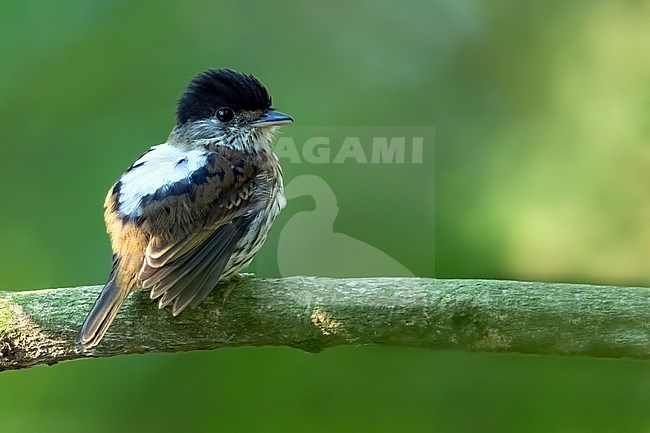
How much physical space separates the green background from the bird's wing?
0.63 ft

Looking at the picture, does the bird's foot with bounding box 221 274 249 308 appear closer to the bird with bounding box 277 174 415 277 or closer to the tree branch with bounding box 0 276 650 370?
the tree branch with bounding box 0 276 650 370

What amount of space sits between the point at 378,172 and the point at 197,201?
0.71 metres

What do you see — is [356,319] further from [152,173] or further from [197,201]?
[152,173]

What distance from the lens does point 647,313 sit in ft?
7.78

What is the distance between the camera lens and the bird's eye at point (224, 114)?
3.55 metres

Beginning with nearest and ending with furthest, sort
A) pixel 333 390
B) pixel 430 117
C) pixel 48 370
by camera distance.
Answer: pixel 333 390 → pixel 48 370 → pixel 430 117

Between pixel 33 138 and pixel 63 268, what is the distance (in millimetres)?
531

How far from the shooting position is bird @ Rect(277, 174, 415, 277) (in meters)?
3.07

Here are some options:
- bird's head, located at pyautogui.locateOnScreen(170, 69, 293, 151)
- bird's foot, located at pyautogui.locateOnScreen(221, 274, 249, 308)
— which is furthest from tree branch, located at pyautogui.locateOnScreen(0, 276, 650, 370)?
bird's head, located at pyautogui.locateOnScreen(170, 69, 293, 151)

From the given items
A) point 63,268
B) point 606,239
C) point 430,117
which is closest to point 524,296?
point 606,239

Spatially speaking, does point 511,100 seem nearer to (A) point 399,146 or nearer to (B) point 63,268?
(A) point 399,146

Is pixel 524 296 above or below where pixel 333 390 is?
above

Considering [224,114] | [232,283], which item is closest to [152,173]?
[232,283]

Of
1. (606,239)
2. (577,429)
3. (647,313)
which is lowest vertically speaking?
(577,429)
